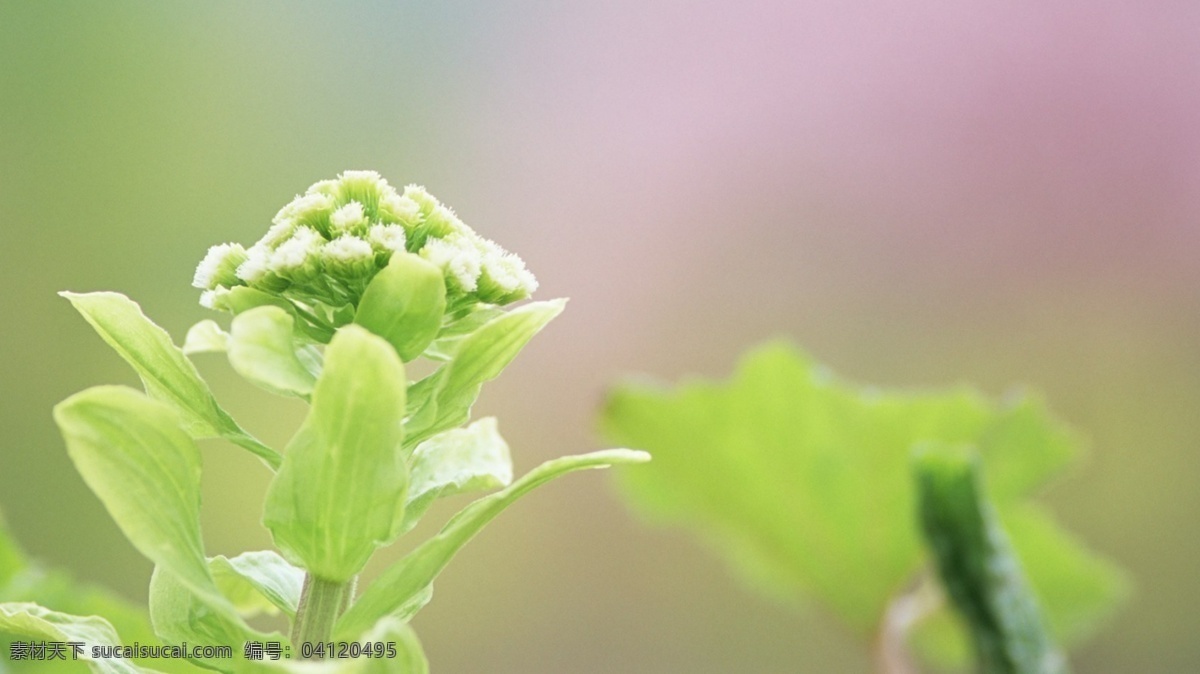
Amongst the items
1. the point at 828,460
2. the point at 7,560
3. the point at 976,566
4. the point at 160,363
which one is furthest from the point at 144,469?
the point at 828,460

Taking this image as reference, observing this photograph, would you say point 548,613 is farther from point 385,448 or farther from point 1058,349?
point 385,448

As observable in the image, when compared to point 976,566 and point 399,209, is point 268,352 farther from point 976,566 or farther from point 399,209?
point 976,566

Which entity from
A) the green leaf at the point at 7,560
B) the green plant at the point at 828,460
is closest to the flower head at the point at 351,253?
the green leaf at the point at 7,560

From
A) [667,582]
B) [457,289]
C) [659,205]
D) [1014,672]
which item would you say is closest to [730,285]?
[659,205]

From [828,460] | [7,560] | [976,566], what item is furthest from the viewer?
[828,460]

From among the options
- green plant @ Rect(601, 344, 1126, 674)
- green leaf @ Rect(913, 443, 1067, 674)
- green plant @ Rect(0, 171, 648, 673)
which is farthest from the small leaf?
green plant @ Rect(601, 344, 1126, 674)

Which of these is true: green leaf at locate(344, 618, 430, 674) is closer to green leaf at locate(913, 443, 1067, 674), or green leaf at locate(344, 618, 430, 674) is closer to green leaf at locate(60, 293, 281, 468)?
green leaf at locate(60, 293, 281, 468)

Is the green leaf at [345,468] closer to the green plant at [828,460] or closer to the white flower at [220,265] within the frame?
the white flower at [220,265]
